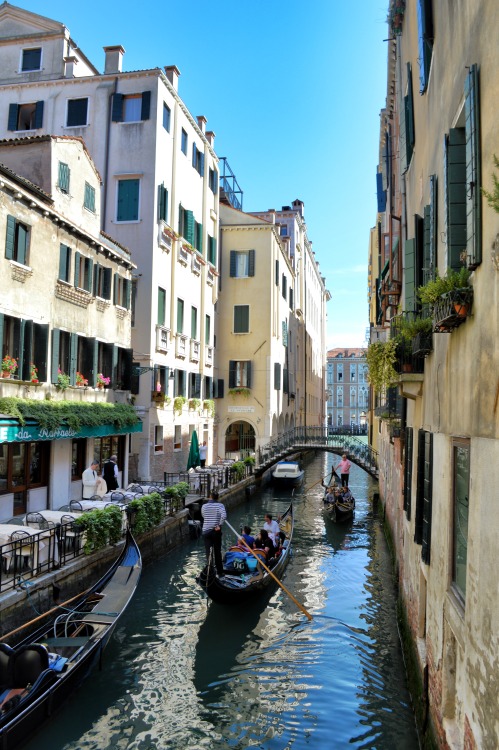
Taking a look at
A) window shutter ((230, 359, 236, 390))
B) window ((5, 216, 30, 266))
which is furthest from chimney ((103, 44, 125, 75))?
window shutter ((230, 359, 236, 390))

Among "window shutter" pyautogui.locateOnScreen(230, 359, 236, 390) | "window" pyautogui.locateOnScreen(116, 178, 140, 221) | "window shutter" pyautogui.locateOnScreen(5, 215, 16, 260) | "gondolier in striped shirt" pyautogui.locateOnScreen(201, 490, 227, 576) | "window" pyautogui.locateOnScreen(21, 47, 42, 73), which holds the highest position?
"window" pyautogui.locateOnScreen(21, 47, 42, 73)

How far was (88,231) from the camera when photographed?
1714 centimetres

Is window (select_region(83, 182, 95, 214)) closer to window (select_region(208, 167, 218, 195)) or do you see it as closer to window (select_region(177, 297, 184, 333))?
window (select_region(177, 297, 184, 333))

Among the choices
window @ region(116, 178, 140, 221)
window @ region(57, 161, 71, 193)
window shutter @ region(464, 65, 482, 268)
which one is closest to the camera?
window shutter @ region(464, 65, 482, 268)

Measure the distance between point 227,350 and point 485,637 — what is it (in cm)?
2970

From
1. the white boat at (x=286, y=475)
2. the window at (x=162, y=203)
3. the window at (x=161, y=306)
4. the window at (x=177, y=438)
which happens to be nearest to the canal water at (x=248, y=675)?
the window at (x=177, y=438)

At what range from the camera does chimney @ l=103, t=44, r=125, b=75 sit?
2375 cm

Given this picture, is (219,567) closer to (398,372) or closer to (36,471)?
(36,471)

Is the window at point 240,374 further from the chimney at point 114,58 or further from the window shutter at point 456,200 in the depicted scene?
the window shutter at point 456,200

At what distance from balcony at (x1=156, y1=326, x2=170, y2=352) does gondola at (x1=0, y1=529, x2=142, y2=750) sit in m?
12.7

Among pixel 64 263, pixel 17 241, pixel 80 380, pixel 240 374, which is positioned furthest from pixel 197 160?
pixel 17 241

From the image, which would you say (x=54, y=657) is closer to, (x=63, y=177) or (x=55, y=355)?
(x=55, y=355)

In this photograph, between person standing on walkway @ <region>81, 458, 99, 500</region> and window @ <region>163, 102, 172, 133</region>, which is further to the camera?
window @ <region>163, 102, 172, 133</region>

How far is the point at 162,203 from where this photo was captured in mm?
23188
